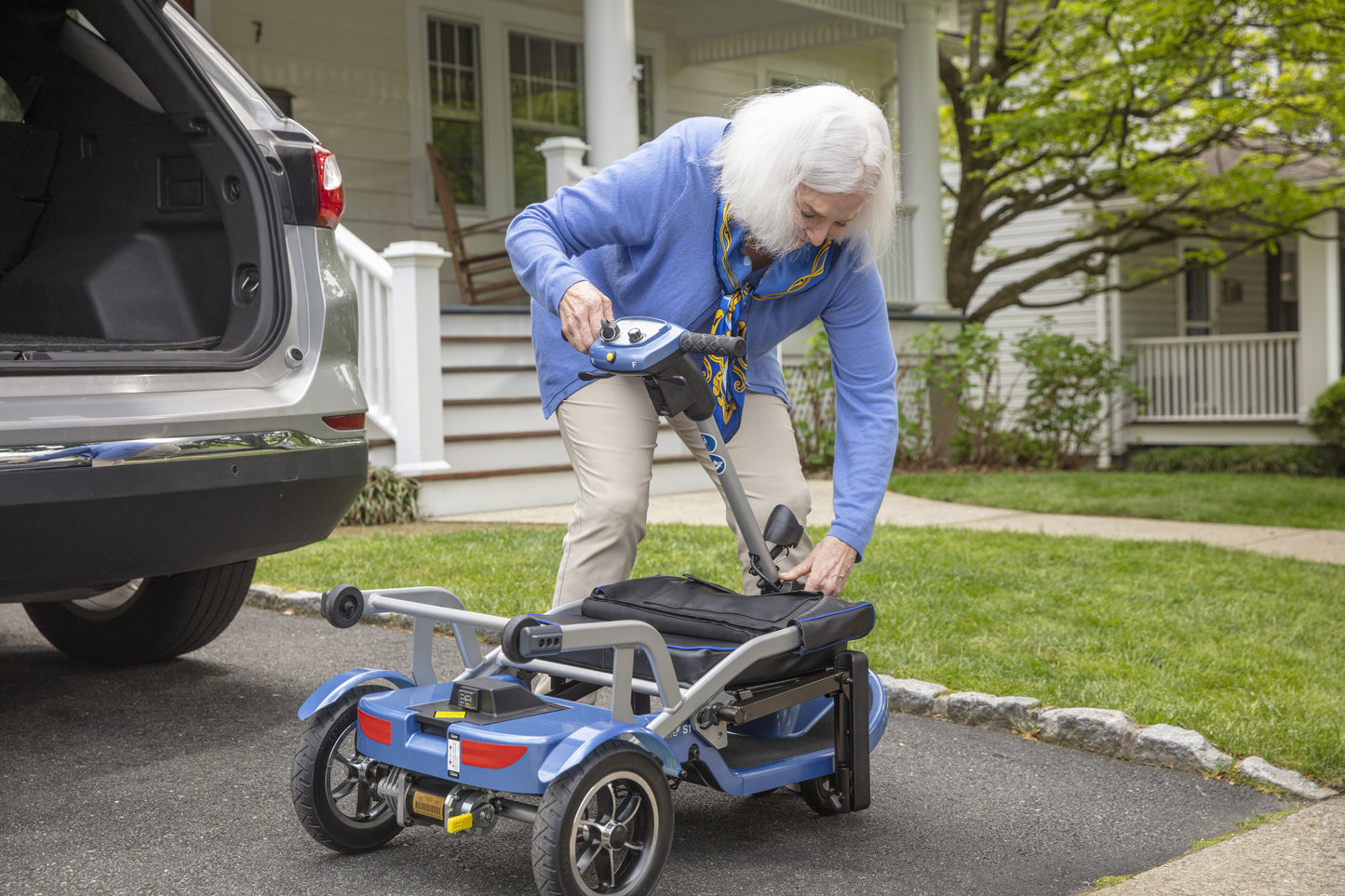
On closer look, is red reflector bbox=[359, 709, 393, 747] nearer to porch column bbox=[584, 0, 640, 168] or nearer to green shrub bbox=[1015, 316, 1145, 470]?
porch column bbox=[584, 0, 640, 168]

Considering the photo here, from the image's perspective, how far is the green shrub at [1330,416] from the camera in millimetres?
13680

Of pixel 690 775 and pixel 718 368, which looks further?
pixel 718 368

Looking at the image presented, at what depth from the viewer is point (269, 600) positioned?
16.1 ft

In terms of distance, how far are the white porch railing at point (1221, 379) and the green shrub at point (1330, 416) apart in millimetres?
565

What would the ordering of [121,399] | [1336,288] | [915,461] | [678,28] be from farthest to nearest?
[1336,288] → [678,28] → [915,461] → [121,399]

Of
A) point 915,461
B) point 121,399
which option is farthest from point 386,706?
point 915,461

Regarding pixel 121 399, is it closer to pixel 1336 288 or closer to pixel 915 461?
pixel 915 461

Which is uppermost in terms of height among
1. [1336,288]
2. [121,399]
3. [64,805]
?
[1336,288]

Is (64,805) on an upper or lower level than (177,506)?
lower

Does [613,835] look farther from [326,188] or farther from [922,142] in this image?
[922,142]

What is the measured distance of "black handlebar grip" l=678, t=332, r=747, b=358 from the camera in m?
2.41

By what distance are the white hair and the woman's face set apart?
11 mm

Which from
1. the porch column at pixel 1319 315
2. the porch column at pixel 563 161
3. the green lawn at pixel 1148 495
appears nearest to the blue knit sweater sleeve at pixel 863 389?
the green lawn at pixel 1148 495

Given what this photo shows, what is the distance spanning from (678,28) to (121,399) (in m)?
10.4
